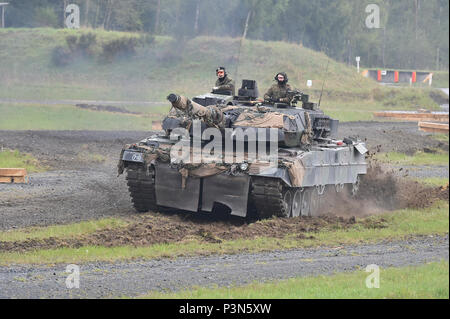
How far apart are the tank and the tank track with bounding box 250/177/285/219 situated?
0.06ft

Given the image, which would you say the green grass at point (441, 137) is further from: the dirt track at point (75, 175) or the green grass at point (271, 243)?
the green grass at point (271, 243)

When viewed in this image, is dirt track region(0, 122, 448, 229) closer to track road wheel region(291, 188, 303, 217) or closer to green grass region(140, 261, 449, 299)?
track road wheel region(291, 188, 303, 217)

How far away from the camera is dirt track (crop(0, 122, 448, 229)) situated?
17.3m

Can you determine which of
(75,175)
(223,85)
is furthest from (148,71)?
(223,85)

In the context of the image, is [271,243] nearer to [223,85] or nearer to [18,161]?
[223,85]

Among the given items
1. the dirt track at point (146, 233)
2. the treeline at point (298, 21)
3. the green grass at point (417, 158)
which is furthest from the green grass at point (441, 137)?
the dirt track at point (146, 233)

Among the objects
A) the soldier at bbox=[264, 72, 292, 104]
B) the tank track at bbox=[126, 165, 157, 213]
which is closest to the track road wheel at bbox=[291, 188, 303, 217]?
the soldier at bbox=[264, 72, 292, 104]

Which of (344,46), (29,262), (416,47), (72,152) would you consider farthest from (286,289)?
(344,46)

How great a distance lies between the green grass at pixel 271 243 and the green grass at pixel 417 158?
1274 cm

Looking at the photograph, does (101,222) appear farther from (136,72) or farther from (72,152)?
(136,72)

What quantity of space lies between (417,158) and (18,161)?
1563 centimetres

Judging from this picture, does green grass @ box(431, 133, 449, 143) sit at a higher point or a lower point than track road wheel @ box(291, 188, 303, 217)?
lower

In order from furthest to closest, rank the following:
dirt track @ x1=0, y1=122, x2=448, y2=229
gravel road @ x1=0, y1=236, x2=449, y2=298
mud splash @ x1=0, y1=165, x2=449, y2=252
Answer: dirt track @ x1=0, y1=122, x2=448, y2=229, mud splash @ x1=0, y1=165, x2=449, y2=252, gravel road @ x1=0, y1=236, x2=449, y2=298

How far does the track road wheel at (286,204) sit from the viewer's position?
16797 millimetres
